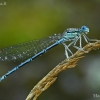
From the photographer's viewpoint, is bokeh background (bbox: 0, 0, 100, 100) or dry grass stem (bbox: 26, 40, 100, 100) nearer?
dry grass stem (bbox: 26, 40, 100, 100)

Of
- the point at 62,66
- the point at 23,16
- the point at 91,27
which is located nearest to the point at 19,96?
the point at 23,16

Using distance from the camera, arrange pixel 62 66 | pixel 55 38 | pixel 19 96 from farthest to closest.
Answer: pixel 19 96 → pixel 55 38 → pixel 62 66

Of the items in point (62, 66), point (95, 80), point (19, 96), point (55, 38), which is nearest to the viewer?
point (62, 66)

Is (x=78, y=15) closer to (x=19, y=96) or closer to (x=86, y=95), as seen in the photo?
(x=86, y=95)

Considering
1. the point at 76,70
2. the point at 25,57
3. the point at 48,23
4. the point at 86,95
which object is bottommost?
the point at 86,95

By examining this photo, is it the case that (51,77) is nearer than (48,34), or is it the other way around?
(51,77)

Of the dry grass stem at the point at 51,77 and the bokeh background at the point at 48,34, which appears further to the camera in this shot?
Result: the bokeh background at the point at 48,34

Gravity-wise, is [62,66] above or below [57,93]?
above

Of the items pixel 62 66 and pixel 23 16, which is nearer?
pixel 62 66
